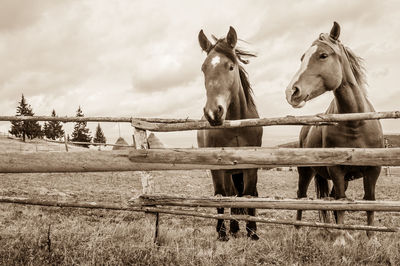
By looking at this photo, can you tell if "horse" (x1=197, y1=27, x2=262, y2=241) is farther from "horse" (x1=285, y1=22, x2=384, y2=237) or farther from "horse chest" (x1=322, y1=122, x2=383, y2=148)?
"horse chest" (x1=322, y1=122, x2=383, y2=148)

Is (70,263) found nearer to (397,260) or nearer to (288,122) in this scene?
(288,122)

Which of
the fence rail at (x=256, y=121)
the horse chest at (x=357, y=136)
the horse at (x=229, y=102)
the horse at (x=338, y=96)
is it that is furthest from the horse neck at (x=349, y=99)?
the horse at (x=229, y=102)

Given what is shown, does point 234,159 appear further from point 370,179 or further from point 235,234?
point 370,179

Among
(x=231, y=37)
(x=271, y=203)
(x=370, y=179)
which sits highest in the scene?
(x=231, y=37)

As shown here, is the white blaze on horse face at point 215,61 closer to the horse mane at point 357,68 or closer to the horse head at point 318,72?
the horse head at point 318,72

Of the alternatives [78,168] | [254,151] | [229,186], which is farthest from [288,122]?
[78,168]

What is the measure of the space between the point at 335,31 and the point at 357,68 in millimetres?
833

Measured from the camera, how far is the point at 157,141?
121 ft

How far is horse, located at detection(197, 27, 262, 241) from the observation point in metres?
4.33

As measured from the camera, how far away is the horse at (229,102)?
4.33m

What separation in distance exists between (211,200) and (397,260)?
206cm

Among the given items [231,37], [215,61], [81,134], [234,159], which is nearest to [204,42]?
[231,37]

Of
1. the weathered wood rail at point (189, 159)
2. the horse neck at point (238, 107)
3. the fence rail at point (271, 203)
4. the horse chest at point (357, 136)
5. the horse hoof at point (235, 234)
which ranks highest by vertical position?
the horse neck at point (238, 107)

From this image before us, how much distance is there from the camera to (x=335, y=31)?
15.2 feet
